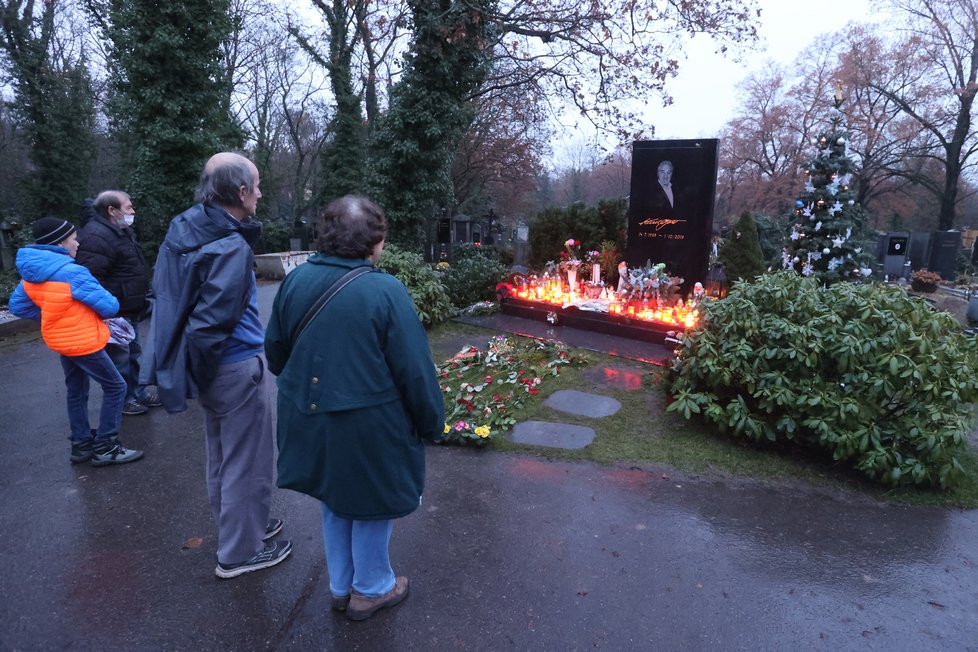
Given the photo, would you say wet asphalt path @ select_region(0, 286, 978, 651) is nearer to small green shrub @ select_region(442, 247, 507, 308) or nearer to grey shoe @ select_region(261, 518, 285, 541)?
grey shoe @ select_region(261, 518, 285, 541)

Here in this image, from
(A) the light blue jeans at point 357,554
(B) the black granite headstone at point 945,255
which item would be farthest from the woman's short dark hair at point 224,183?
(B) the black granite headstone at point 945,255

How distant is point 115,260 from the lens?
433 centimetres

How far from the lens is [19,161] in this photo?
21688 mm

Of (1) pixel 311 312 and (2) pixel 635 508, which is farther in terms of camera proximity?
(2) pixel 635 508

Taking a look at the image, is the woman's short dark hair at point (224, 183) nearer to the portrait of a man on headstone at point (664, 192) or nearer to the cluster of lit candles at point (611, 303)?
the cluster of lit candles at point (611, 303)

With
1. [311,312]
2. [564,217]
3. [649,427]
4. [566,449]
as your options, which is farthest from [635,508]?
[564,217]

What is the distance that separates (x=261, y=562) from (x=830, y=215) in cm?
1062

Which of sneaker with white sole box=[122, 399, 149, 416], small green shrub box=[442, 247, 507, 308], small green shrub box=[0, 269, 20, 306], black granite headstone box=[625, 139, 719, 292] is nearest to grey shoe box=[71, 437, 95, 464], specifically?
sneaker with white sole box=[122, 399, 149, 416]

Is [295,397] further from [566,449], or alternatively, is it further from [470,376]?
[470,376]

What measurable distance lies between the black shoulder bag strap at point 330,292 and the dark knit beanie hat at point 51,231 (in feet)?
8.52

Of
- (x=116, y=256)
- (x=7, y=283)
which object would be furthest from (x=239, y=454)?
(x=7, y=283)

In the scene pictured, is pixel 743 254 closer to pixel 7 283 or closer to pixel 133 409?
pixel 133 409

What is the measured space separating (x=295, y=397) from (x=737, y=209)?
1418 inches

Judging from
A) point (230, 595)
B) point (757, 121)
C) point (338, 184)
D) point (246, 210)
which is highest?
point (757, 121)
